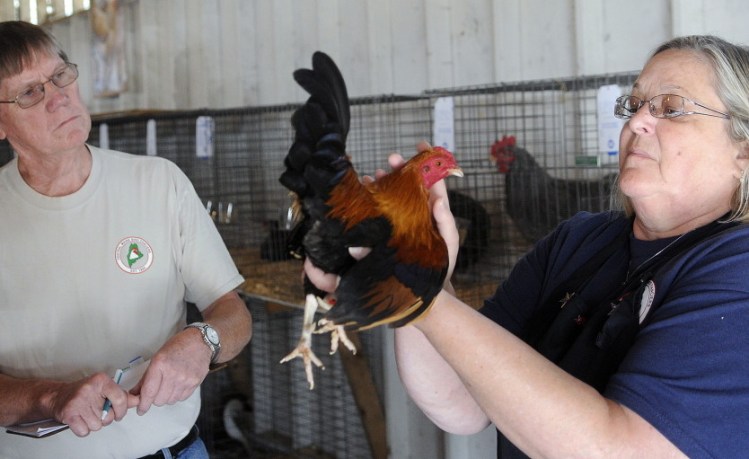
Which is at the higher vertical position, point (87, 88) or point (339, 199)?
point (87, 88)

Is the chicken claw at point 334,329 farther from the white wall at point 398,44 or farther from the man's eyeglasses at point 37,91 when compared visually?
the white wall at point 398,44

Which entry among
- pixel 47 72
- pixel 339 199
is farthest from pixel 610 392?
pixel 47 72

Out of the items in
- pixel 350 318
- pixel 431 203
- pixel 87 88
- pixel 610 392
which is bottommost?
pixel 610 392

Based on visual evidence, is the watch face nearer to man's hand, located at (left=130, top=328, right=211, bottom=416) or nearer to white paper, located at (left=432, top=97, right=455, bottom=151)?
man's hand, located at (left=130, top=328, right=211, bottom=416)

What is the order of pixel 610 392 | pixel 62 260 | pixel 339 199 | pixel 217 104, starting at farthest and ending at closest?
pixel 217 104 < pixel 62 260 < pixel 339 199 < pixel 610 392

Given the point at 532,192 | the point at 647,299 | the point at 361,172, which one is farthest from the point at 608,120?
the point at 361,172

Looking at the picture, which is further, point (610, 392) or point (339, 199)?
point (339, 199)

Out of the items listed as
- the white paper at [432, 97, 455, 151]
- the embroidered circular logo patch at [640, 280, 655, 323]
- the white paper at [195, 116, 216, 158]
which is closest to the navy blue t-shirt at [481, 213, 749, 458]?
the embroidered circular logo patch at [640, 280, 655, 323]

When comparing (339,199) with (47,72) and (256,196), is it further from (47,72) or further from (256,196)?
(256,196)

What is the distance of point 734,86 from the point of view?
3.64ft

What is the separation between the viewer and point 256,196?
167 inches

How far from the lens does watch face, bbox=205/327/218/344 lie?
1.55 metres

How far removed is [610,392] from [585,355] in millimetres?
196

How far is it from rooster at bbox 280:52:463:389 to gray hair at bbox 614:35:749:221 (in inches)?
17.4
